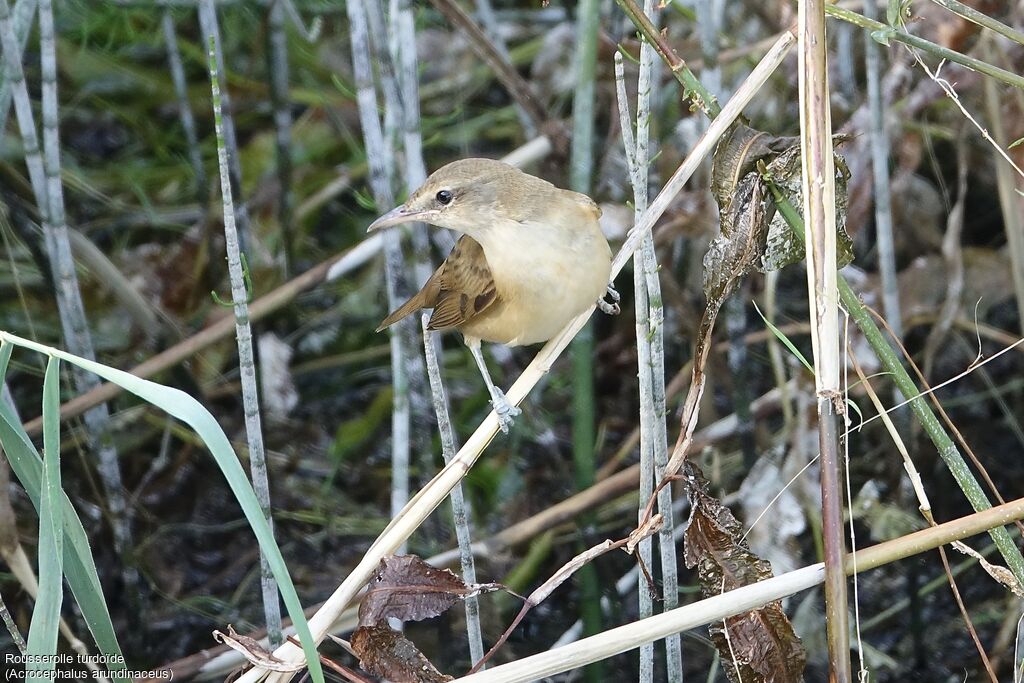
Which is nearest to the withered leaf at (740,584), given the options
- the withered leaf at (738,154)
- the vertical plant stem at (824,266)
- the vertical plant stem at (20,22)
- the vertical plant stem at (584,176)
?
the vertical plant stem at (824,266)

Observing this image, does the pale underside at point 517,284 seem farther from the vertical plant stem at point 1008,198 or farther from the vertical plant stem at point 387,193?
the vertical plant stem at point 1008,198

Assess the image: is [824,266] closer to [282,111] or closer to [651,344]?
[651,344]

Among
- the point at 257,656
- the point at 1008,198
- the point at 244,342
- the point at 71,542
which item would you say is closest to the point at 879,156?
the point at 1008,198

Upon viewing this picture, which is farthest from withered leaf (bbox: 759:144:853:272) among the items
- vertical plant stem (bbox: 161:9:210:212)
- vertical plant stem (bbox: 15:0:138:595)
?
vertical plant stem (bbox: 161:9:210:212)

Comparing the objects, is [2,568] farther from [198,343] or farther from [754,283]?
[754,283]

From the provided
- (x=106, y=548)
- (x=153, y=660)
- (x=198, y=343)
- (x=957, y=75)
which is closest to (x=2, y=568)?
(x=106, y=548)

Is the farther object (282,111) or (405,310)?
(282,111)
